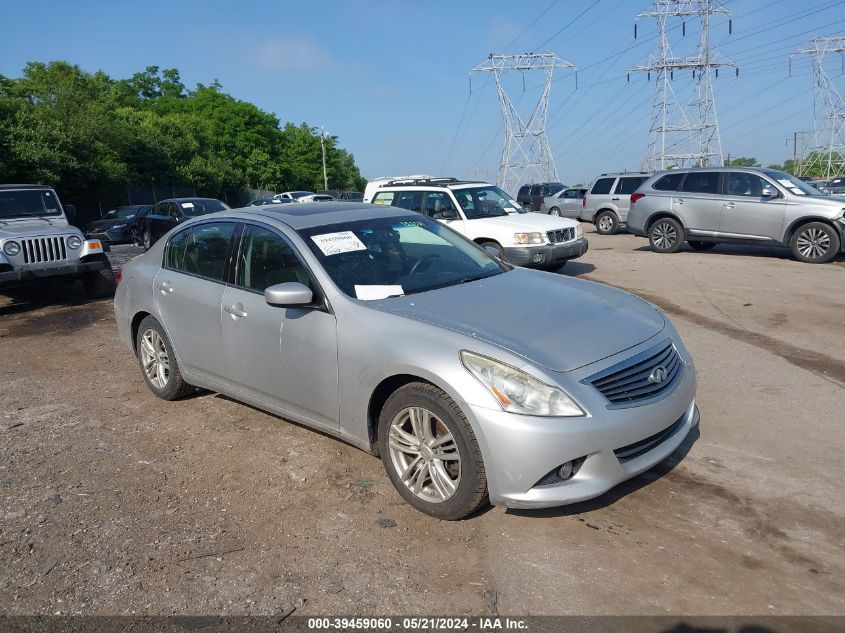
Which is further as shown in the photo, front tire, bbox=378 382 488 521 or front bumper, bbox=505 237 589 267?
front bumper, bbox=505 237 589 267

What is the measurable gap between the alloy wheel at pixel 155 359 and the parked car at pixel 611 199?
56.9 feet

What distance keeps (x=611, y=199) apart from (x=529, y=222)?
10158 mm

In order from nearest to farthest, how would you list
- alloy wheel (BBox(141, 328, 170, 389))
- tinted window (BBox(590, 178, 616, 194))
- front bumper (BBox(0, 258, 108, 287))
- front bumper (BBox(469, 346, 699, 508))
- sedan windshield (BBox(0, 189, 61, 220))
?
front bumper (BBox(469, 346, 699, 508))
alloy wheel (BBox(141, 328, 170, 389))
front bumper (BBox(0, 258, 108, 287))
sedan windshield (BBox(0, 189, 61, 220))
tinted window (BBox(590, 178, 616, 194))

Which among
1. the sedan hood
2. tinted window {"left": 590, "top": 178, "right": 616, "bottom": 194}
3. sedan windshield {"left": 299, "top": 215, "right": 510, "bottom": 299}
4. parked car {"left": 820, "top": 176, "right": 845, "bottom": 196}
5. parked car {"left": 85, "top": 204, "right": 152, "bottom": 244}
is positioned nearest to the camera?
the sedan hood

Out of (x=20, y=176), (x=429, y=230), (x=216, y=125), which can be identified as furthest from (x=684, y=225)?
(x=216, y=125)

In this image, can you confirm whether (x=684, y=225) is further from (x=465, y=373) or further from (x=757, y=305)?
(x=465, y=373)

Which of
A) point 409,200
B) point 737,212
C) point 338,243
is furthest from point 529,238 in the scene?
point 338,243

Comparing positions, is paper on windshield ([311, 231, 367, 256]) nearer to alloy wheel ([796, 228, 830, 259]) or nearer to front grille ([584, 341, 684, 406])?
front grille ([584, 341, 684, 406])

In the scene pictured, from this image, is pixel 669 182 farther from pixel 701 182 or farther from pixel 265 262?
pixel 265 262

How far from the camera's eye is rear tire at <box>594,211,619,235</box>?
2106 centimetres

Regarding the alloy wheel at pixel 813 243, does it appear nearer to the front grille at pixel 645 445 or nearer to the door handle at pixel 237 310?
the front grille at pixel 645 445

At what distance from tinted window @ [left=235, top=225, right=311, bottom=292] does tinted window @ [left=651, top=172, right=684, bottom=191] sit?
12.3 meters

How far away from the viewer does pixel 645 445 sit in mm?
3564

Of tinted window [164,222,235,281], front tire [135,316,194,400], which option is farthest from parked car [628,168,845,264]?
front tire [135,316,194,400]
